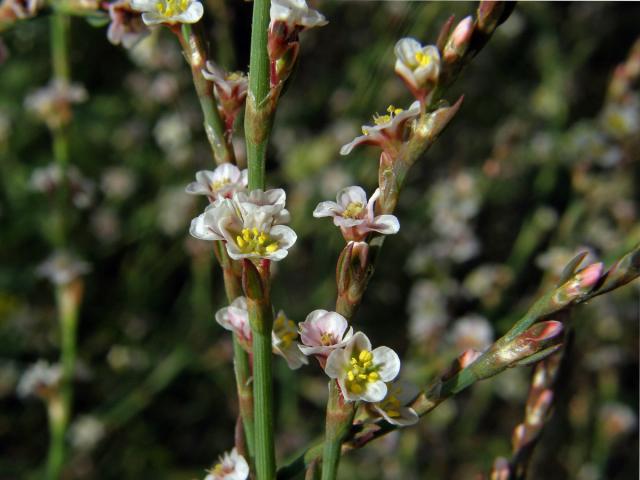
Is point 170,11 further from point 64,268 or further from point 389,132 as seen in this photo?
point 64,268

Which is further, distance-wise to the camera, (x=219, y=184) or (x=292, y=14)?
(x=219, y=184)

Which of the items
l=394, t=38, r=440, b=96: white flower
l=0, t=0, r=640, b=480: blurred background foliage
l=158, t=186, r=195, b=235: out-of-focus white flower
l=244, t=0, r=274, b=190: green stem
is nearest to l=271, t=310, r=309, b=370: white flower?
l=244, t=0, r=274, b=190: green stem

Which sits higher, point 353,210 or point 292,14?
point 292,14

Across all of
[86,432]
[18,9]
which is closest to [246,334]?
[18,9]

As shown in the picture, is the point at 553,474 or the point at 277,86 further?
the point at 553,474

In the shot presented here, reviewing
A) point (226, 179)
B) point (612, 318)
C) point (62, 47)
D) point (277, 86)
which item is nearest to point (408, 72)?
point (277, 86)

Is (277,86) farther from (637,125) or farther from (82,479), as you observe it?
(82,479)

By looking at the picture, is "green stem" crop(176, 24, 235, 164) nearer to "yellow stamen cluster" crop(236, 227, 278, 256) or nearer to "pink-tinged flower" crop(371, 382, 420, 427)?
"yellow stamen cluster" crop(236, 227, 278, 256)
